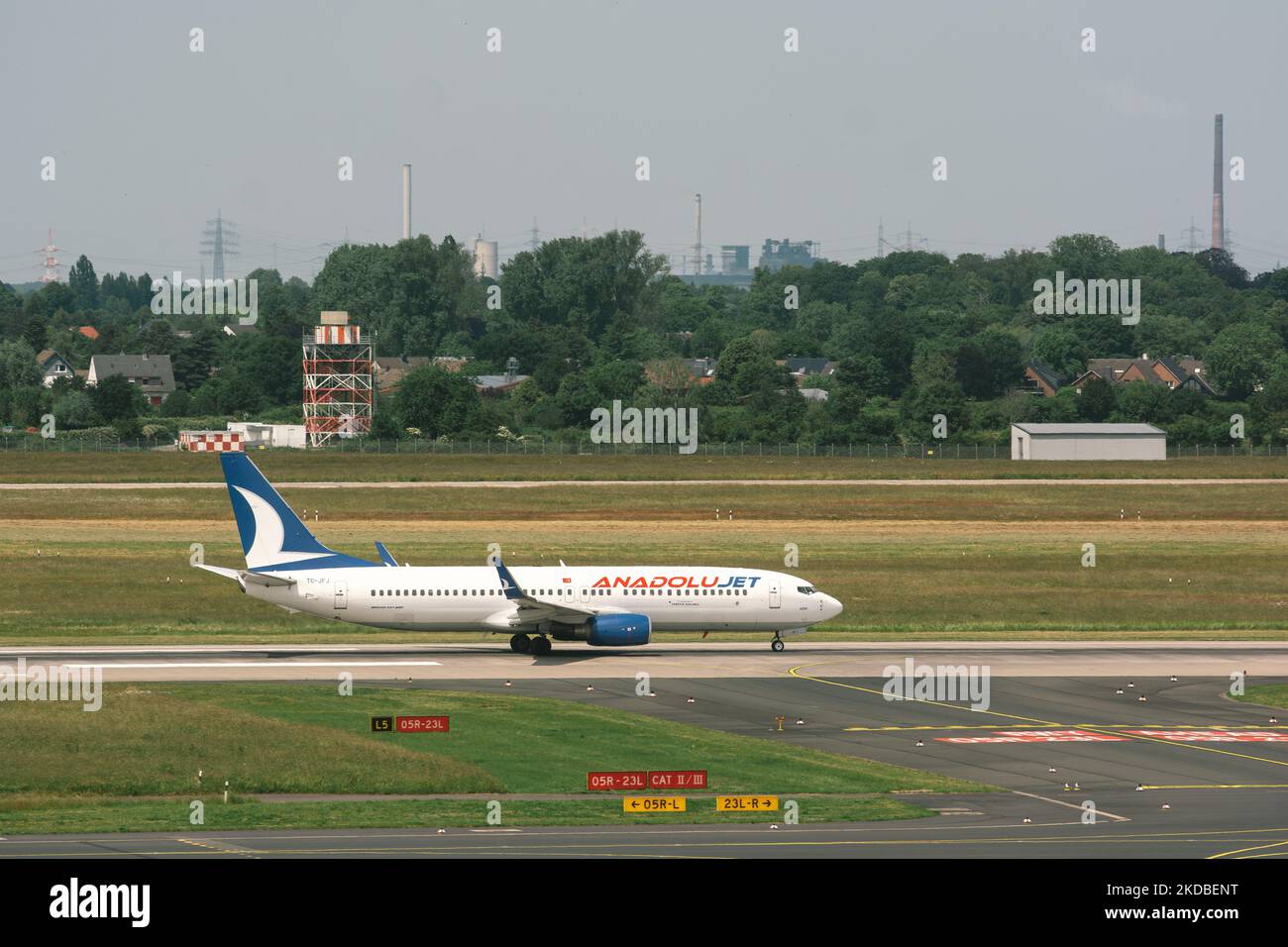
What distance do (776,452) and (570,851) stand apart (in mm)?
138080

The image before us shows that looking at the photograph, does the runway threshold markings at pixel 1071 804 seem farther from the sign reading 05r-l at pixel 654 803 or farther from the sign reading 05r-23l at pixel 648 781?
the sign reading 05r-l at pixel 654 803

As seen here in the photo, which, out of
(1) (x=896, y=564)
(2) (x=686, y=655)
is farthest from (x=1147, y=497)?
(2) (x=686, y=655)

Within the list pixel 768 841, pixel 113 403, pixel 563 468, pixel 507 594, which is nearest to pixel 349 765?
pixel 768 841

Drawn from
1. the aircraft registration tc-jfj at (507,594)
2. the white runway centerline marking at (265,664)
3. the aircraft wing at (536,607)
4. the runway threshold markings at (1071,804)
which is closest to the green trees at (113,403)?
the aircraft registration tc-jfj at (507,594)

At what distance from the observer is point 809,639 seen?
2936 inches

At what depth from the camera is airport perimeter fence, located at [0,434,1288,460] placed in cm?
16588

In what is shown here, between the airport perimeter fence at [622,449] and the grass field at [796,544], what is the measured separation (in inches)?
1203

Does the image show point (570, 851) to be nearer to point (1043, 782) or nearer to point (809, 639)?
point (1043, 782)

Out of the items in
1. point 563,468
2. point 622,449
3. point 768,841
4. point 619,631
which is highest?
point 622,449

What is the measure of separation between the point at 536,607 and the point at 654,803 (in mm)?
28090

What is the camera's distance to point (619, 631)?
66.7 metres

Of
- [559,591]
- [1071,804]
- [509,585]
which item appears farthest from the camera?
[559,591]

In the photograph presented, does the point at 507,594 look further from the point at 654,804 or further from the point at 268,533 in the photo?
the point at 654,804

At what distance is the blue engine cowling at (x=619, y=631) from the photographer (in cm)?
6669
